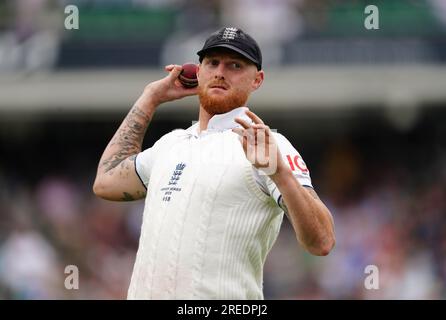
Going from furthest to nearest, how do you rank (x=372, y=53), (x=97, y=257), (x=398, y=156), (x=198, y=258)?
(x=398, y=156) < (x=372, y=53) < (x=97, y=257) < (x=198, y=258)

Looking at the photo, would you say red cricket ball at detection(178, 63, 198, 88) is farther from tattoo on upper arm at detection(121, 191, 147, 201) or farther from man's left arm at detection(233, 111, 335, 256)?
man's left arm at detection(233, 111, 335, 256)

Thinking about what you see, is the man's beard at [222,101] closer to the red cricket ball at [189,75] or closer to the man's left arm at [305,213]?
the red cricket ball at [189,75]

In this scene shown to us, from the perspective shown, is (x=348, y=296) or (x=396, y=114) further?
(x=396, y=114)

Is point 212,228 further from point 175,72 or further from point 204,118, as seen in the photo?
point 175,72

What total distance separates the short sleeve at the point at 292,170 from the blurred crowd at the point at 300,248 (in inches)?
303

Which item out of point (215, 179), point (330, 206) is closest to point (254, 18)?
point (330, 206)

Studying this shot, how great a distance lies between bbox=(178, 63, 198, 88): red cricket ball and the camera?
621 centimetres

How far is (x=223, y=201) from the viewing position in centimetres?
534

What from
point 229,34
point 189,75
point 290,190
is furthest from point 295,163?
point 189,75

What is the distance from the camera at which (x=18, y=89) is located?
16.6m

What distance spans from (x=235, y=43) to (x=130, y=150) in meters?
1.04

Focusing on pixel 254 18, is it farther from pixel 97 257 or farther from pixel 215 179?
pixel 215 179

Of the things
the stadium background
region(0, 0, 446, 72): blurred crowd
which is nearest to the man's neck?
the stadium background

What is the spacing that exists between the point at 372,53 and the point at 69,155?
4906 millimetres
